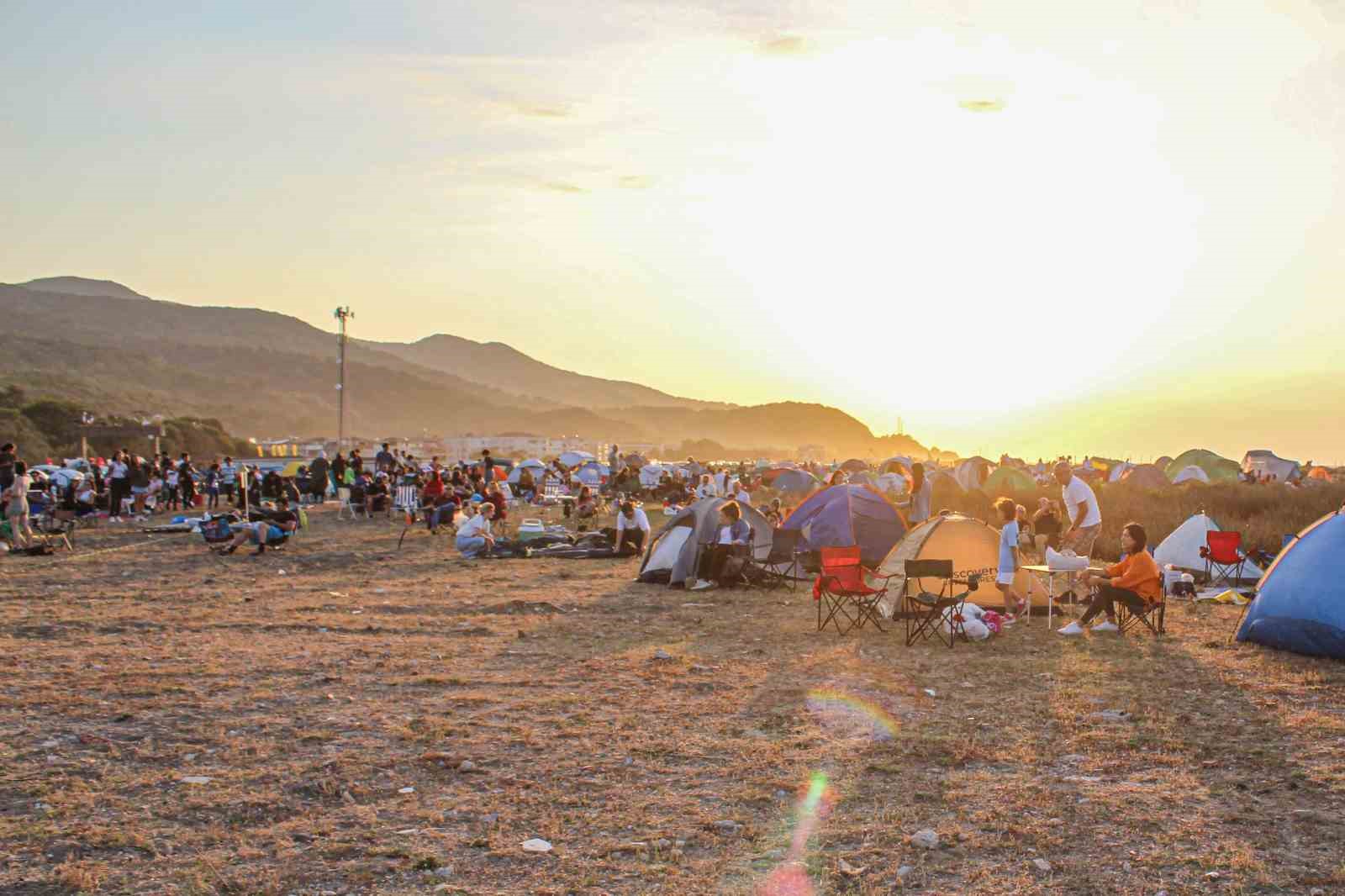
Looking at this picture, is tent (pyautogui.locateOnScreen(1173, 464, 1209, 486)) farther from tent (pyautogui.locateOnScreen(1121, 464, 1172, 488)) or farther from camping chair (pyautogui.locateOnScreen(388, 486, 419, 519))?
camping chair (pyautogui.locateOnScreen(388, 486, 419, 519))

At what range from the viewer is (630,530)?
1967cm

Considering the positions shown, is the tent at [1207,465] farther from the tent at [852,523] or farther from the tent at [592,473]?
the tent at [852,523]

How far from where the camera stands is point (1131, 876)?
5.02 m

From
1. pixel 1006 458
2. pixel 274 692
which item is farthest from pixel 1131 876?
pixel 1006 458

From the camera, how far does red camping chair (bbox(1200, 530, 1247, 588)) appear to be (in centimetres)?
1487

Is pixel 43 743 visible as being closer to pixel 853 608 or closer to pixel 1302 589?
pixel 853 608

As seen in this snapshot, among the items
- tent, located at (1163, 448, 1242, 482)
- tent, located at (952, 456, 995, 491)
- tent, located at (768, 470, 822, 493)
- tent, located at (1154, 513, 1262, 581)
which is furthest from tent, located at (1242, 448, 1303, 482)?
tent, located at (1154, 513, 1262, 581)

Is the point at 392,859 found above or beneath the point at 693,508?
beneath

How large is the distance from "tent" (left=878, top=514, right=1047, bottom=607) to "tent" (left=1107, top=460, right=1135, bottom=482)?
38667 mm

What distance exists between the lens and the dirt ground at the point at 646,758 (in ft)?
16.8

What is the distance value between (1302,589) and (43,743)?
1057cm

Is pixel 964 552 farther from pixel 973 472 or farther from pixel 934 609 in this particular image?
pixel 973 472

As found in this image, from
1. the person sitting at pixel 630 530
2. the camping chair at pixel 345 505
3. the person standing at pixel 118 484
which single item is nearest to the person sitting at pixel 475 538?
the person sitting at pixel 630 530

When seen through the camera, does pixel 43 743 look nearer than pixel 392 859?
No
